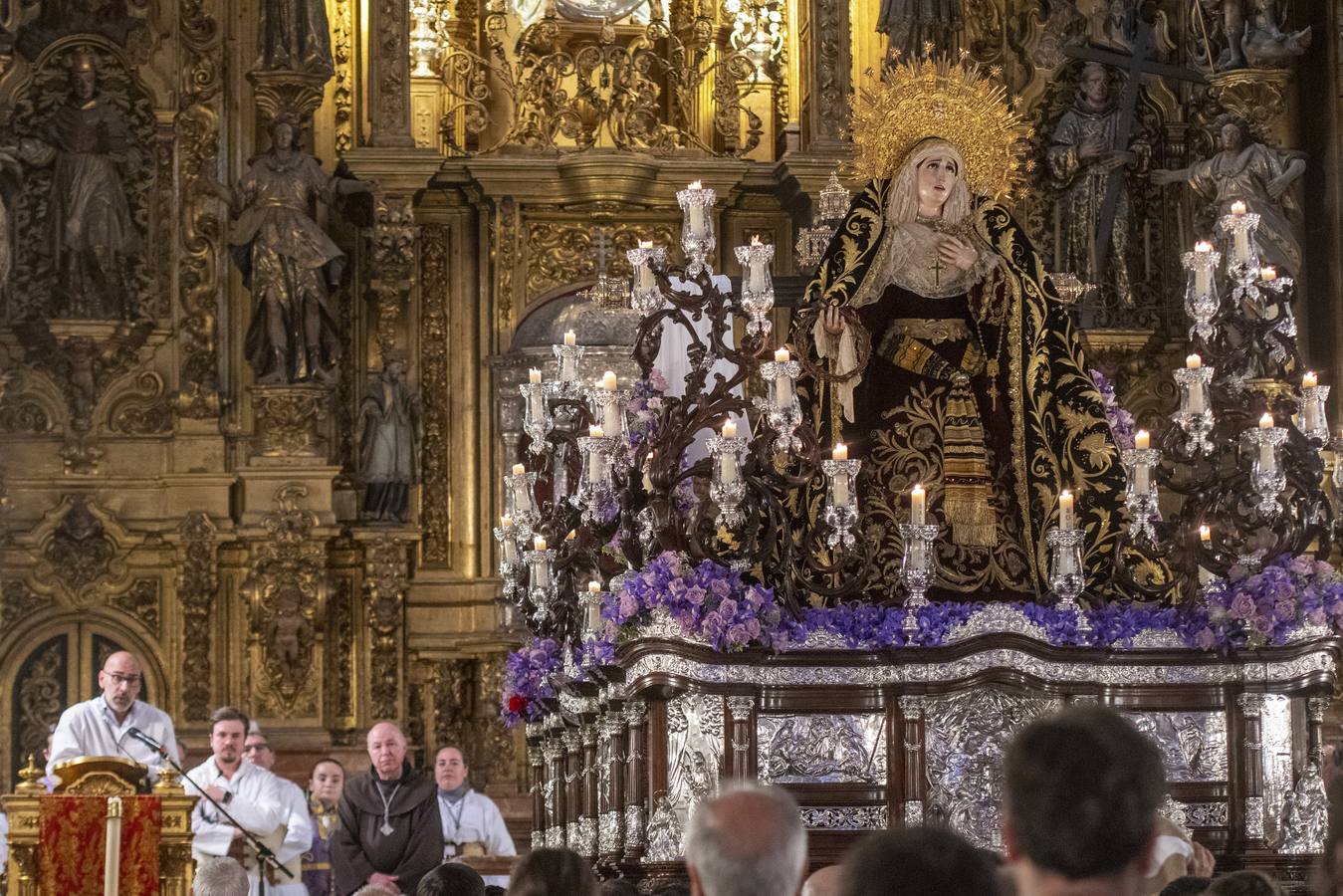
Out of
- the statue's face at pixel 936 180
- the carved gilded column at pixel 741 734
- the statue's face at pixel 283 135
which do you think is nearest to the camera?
the carved gilded column at pixel 741 734

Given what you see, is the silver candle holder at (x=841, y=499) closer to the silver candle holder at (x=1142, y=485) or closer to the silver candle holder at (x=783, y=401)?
the silver candle holder at (x=783, y=401)

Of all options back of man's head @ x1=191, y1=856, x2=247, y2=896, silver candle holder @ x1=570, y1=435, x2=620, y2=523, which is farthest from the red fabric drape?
silver candle holder @ x1=570, y1=435, x2=620, y2=523

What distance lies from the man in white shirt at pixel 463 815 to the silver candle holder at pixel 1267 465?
5.80m

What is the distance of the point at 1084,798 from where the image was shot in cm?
365

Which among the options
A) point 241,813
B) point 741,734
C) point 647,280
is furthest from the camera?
point 241,813

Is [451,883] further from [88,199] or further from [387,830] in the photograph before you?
[88,199]

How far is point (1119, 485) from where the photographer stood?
12570 mm

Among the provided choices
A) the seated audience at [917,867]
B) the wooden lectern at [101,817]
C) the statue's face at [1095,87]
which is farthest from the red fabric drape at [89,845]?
the statue's face at [1095,87]

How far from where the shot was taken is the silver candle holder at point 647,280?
38.1 feet

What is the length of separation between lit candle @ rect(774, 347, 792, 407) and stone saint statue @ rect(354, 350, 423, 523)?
8871mm

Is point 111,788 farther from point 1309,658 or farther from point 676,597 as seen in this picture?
point 1309,658

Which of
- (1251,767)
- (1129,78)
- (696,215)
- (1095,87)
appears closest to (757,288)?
(696,215)

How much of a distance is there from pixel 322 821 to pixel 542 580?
283 cm

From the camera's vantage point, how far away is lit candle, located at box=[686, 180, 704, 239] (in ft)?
37.1
